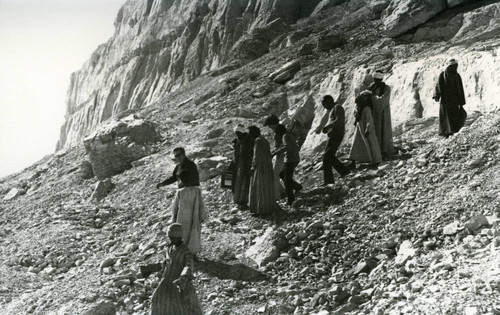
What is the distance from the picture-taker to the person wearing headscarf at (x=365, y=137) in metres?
8.39

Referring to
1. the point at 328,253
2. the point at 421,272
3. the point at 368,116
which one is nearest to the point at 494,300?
the point at 421,272

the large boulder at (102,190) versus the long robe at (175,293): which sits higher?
the large boulder at (102,190)

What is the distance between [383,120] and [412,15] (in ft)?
25.3

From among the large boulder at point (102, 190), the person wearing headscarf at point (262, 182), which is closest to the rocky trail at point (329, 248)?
the person wearing headscarf at point (262, 182)

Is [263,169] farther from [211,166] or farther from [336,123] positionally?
[211,166]

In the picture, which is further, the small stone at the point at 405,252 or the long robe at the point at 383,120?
the long robe at the point at 383,120

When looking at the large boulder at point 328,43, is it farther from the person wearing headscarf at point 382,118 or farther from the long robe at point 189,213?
the long robe at point 189,213

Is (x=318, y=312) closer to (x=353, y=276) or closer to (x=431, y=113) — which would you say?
(x=353, y=276)

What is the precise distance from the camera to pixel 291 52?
19125 mm

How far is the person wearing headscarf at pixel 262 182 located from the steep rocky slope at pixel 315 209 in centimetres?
18

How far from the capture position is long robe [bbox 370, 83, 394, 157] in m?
8.58

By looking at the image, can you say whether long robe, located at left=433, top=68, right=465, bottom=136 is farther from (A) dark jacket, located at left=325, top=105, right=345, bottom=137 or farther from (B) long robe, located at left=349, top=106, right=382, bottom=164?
(A) dark jacket, located at left=325, top=105, right=345, bottom=137

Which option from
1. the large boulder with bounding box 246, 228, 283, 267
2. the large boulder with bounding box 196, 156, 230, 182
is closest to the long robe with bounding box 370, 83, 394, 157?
the large boulder with bounding box 246, 228, 283, 267

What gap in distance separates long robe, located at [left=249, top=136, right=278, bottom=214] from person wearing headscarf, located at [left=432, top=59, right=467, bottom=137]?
103 inches
